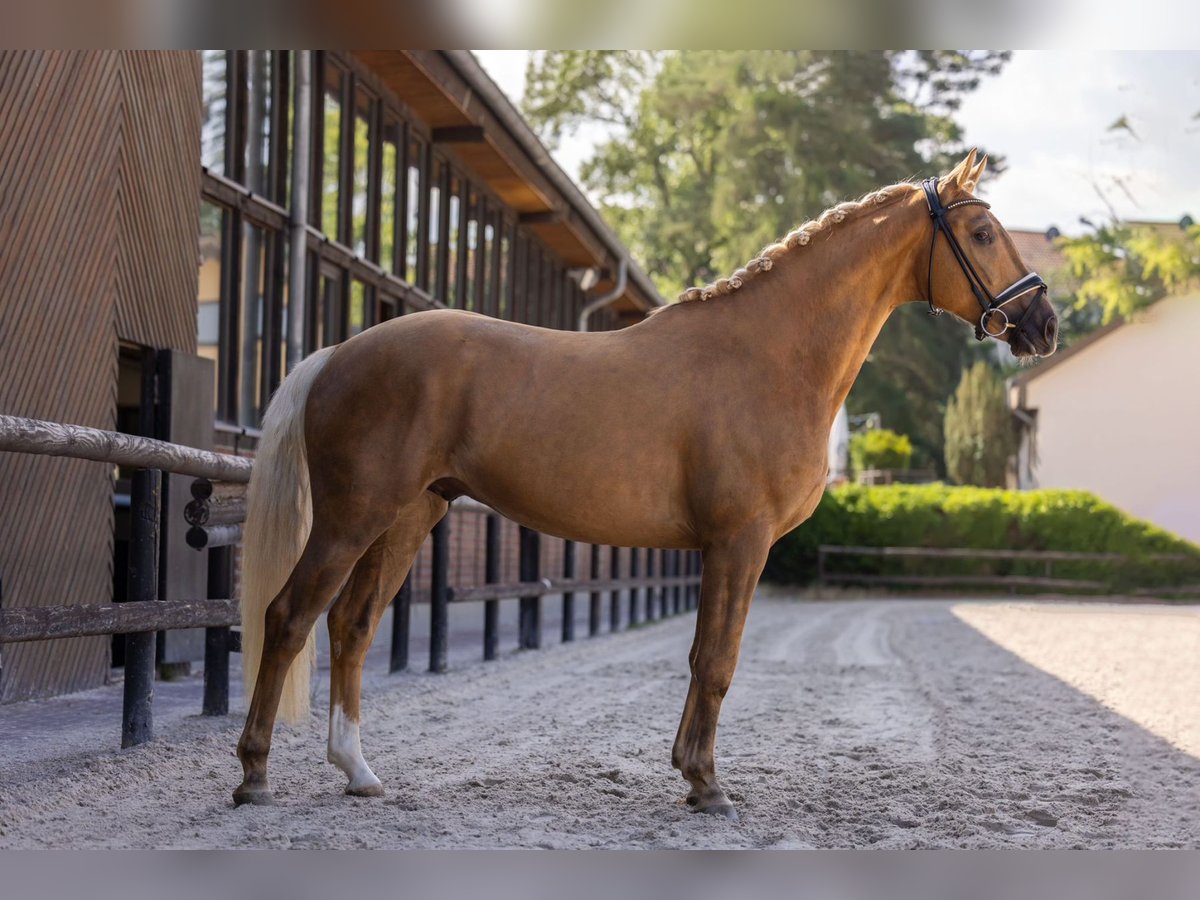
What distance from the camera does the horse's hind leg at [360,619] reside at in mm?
4266

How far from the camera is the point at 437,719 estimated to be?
6.23 meters

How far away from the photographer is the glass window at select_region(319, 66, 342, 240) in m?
11.1

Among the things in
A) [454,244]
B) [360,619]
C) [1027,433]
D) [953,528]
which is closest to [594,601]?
[454,244]

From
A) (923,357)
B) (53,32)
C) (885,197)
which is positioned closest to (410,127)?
(53,32)

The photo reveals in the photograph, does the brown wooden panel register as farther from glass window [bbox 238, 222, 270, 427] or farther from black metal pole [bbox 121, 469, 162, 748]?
glass window [bbox 238, 222, 270, 427]

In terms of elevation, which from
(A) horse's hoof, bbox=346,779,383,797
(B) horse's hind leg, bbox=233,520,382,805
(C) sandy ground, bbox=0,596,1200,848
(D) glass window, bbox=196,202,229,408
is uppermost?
(D) glass window, bbox=196,202,229,408

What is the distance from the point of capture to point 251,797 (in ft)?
13.1

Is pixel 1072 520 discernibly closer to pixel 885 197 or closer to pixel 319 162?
pixel 319 162

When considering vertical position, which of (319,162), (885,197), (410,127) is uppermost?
(410,127)

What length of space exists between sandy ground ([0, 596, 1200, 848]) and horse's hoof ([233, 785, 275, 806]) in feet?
0.19

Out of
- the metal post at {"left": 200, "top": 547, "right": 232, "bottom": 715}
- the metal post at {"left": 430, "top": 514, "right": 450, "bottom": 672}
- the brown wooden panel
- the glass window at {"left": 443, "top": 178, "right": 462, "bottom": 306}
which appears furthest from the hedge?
the metal post at {"left": 200, "top": 547, "right": 232, "bottom": 715}

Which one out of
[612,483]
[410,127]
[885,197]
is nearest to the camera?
[612,483]

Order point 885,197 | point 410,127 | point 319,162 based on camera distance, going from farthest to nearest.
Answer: point 410,127, point 319,162, point 885,197

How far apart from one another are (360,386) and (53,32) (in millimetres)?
2449
